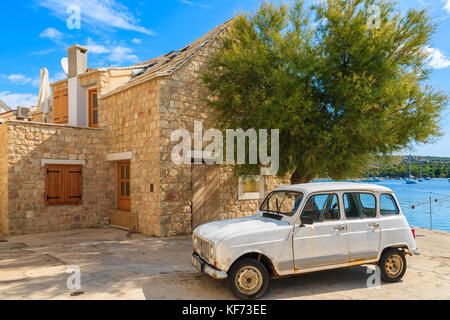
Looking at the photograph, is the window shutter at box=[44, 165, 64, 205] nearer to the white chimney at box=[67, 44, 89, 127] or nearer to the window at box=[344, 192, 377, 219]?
the white chimney at box=[67, 44, 89, 127]

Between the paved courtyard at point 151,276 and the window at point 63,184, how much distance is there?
85.1 inches

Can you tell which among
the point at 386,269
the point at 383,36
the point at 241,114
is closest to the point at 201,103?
the point at 241,114

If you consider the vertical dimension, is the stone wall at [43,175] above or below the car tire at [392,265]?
above

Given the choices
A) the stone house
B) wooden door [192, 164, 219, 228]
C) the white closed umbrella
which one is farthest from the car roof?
the white closed umbrella

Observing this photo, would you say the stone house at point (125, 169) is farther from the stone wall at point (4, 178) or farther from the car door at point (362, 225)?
the car door at point (362, 225)

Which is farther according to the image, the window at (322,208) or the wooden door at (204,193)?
the wooden door at (204,193)

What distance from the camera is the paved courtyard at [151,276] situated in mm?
4891

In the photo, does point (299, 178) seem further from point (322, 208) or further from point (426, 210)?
point (426, 210)

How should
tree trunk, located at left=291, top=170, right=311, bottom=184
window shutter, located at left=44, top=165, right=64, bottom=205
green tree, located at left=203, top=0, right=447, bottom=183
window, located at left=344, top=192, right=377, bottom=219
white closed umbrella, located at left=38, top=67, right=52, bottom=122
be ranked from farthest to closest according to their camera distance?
white closed umbrella, located at left=38, top=67, right=52, bottom=122, window shutter, located at left=44, top=165, right=64, bottom=205, tree trunk, located at left=291, top=170, right=311, bottom=184, green tree, located at left=203, top=0, right=447, bottom=183, window, located at left=344, top=192, right=377, bottom=219

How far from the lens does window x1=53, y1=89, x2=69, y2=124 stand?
14039 mm

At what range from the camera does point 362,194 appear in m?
5.59

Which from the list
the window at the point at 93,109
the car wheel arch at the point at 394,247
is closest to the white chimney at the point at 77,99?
the window at the point at 93,109

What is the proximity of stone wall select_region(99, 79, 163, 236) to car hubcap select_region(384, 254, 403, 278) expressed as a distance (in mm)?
6270
